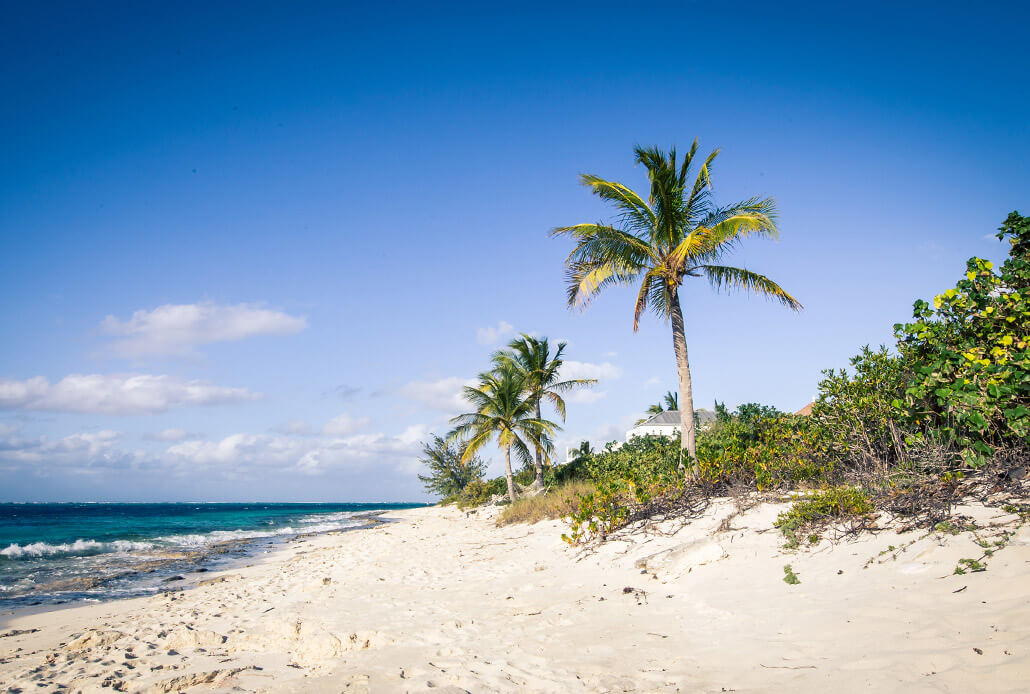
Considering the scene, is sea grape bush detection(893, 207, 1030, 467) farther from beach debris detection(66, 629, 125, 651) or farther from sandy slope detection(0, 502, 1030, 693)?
beach debris detection(66, 629, 125, 651)

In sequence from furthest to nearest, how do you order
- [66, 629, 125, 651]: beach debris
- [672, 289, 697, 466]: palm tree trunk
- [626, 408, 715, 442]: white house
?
[626, 408, 715, 442]: white house → [672, 289, 697, 466]: palm tree trunk → [66, 629, 125, 651]: beach debris

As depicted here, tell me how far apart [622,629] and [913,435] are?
4.63 m

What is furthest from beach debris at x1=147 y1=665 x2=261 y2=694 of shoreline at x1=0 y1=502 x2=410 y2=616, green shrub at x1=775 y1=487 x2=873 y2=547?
shoreline at x1=0 y1=502 x2=410 y2=616

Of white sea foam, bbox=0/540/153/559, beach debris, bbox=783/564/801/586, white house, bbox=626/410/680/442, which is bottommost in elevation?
white sea foam, bbox=0/540/153/559

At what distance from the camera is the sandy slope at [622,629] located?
3.40 metres

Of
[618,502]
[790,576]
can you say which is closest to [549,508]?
[618,502]

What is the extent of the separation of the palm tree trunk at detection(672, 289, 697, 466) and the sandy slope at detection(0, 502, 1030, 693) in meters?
2.48

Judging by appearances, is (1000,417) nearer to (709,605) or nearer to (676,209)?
(709,605)

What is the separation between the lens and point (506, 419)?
70.4 ft

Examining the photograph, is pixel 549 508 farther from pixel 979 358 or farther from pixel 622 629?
pixel 979 358

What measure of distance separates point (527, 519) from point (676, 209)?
8.90m

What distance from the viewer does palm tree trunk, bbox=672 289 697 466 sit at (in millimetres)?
10250

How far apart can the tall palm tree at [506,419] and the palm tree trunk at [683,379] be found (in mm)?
10449

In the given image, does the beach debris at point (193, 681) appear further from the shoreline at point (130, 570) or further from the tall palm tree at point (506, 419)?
the tall palm tree at point (506, 419)
